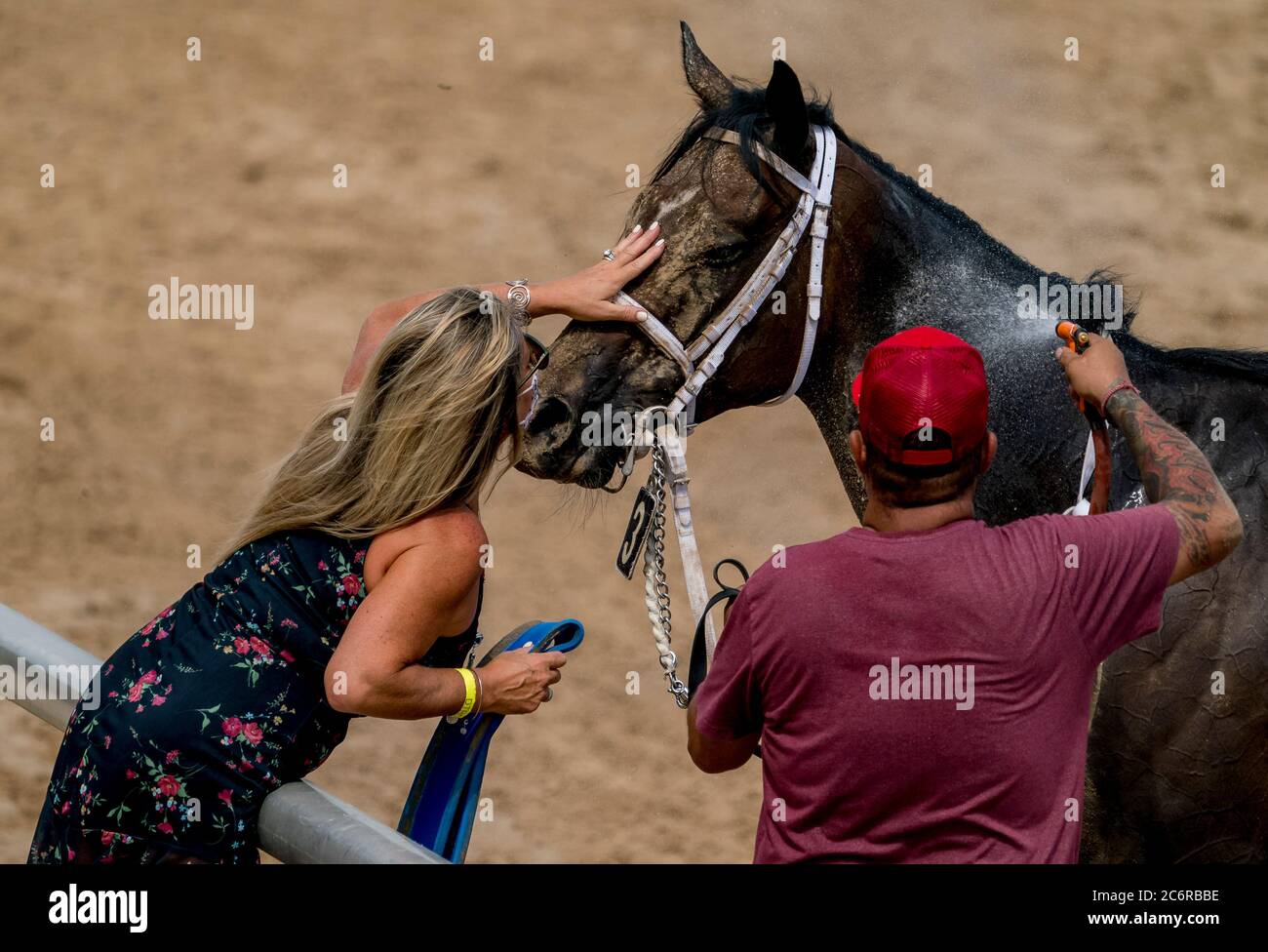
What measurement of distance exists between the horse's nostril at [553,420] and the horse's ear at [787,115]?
82 cm

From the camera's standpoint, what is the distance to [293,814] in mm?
2037

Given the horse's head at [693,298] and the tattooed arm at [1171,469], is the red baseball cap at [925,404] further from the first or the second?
the horse's head at [693,298]

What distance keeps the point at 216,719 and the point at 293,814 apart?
345mm

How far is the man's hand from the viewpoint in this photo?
7.54ft

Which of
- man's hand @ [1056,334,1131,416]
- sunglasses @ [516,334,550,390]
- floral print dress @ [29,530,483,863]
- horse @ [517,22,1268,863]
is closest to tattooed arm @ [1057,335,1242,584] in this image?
man's hand @ [1056,334,1131,416]

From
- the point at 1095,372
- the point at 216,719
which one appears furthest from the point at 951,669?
the point at 216,719

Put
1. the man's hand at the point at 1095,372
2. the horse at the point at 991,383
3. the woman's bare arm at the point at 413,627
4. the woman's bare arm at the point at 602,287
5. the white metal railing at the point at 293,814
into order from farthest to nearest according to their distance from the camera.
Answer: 1. the woman's bare arm at the point at 602,287
2. the horse at the point at 991,383
3. the man's hand at the point at 1095,372
4. the woman's bare arm at the point at 413,627
5. the white metal railing at the point at 293,814

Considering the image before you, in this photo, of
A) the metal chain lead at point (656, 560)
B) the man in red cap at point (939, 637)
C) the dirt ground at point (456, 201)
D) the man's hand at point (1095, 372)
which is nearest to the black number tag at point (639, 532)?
the metal chain lead at point (656, 560)

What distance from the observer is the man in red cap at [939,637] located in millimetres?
1914

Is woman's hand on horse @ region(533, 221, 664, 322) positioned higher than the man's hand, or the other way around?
woman's hand on horse @ region(533, 221, 664, 322)

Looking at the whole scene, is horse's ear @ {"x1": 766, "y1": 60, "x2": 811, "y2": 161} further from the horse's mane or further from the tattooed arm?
the tattooed arm

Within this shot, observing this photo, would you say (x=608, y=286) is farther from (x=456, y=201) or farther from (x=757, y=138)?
(x=456, y=201)

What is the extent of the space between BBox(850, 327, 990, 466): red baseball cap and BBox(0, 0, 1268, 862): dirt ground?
4.76m

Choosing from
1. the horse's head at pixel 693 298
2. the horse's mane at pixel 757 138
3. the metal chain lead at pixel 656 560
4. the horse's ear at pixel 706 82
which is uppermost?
the horse's ear at pixel 706 82
